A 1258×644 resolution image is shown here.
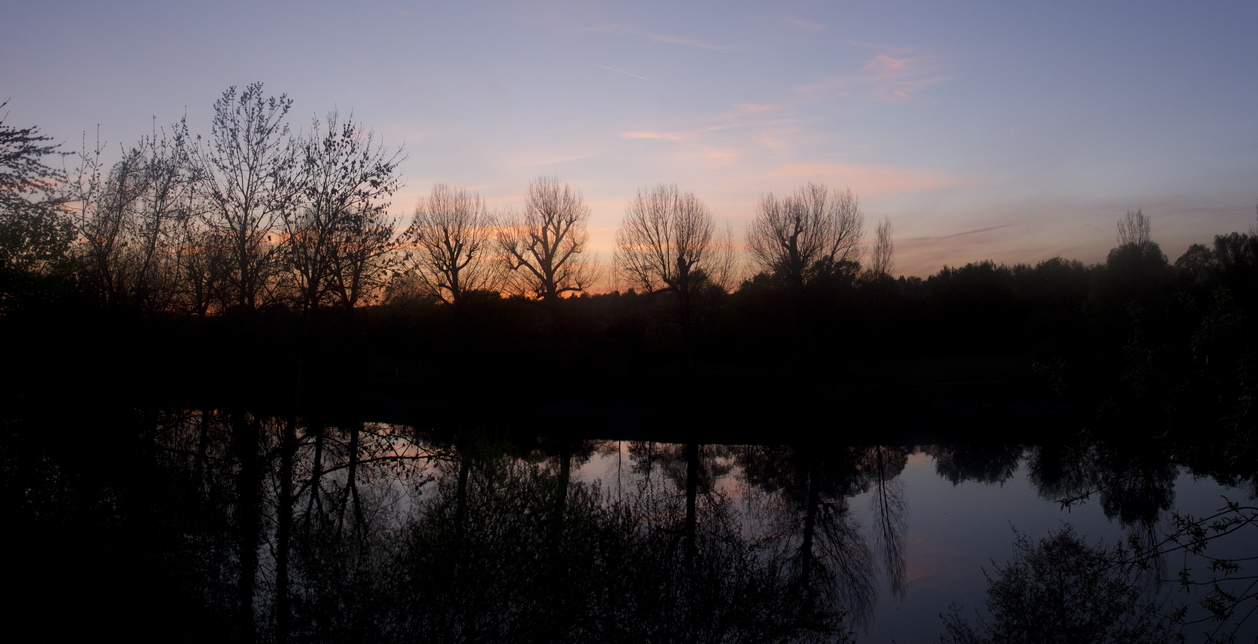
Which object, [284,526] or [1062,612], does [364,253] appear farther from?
[1062,612]

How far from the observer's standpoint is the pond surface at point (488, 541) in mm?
7184

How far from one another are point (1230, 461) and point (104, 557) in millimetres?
10149

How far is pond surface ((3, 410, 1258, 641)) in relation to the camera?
23.6ft

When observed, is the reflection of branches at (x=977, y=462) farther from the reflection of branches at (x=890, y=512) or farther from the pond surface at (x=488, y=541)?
the pond surface at (x=488, y=541)

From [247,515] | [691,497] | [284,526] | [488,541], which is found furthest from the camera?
[691,497]

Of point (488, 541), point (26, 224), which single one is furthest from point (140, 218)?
point (488, 541)

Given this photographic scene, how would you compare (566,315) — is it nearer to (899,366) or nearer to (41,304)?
(899,366)

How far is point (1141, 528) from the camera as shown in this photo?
14164 millimetres

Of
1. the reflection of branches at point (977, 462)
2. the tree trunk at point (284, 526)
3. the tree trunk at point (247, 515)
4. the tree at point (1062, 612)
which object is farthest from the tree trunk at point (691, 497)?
the reflection of branches at point (977, 462)

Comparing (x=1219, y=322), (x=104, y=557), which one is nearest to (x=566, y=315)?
(x=104, y=557)

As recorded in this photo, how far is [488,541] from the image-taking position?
759cm

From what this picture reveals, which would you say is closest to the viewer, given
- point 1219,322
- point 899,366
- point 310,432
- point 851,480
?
point 1219,322

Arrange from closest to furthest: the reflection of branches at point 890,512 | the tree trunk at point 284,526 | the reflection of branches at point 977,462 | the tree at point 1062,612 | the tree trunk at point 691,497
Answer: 1. the tree trunk at point 284,526
2. the tree at point 1062,612
3. the tree trunk at point 691,497
4. the reflection of branches at point 890,512
5. the reflection of branches at point 977,462

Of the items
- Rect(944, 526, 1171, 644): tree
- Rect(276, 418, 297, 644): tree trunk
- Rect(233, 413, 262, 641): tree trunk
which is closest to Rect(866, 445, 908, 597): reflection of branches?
Rect(944, 526, 1171, 644): tree
